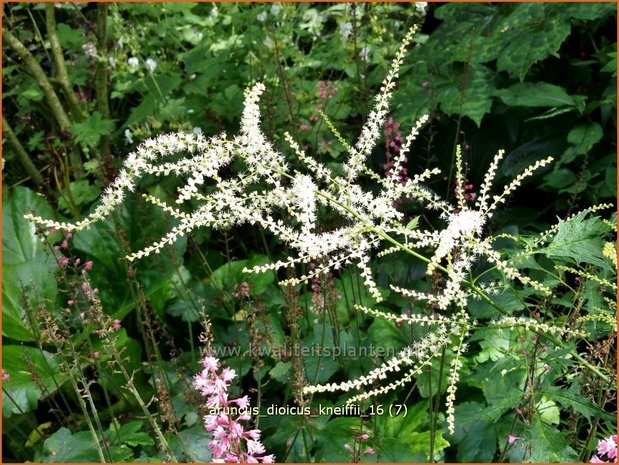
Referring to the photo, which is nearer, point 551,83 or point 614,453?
point 614,453

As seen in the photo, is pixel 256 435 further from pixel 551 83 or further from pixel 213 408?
pixel 551 83

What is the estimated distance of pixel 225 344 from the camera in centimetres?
296

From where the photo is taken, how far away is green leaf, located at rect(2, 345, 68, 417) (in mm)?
2715

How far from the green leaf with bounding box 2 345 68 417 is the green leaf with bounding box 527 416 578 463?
1.75m

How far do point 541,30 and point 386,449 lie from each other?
2253 millimetres

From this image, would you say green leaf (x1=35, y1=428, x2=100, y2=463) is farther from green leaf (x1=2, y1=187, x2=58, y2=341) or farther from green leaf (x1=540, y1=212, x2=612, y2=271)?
green leaf (x1=540, y1=212, x2=612, y2=271)

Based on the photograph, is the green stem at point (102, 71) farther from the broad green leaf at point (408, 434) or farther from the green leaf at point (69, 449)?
the broad green leaf at point (408, 434)

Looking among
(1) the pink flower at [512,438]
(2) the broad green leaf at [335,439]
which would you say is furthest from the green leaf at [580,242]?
(2) the broad green leaf at [335,439]

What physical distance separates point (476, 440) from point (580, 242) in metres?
0.98

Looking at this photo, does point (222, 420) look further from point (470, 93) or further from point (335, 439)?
point (470, 93)

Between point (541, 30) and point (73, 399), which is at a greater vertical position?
point (541, 30)

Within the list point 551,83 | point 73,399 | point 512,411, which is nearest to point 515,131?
point 551,83

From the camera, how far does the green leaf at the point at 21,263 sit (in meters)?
3.23

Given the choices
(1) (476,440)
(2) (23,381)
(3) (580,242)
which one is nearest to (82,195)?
(2) (23,381)
